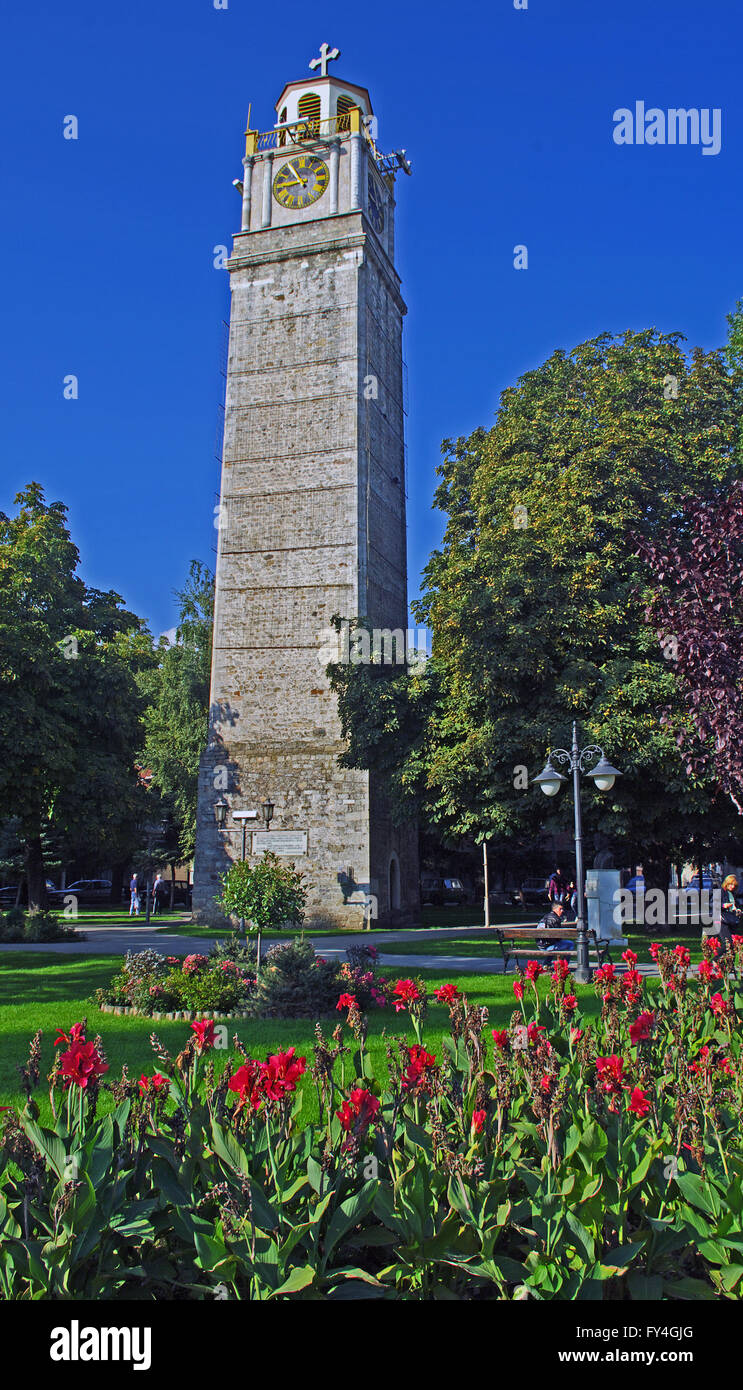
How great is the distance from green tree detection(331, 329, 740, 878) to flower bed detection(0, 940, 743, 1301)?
1415cm

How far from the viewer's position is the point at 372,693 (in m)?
22.0

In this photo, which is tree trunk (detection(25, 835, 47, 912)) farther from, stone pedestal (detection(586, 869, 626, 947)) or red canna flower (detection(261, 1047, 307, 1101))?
red canna flower (detection(261, 1047, 307, 1101))

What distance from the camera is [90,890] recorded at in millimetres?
48688

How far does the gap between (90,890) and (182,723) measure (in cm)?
1707

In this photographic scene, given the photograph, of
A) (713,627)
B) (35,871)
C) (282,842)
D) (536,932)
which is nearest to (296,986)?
(536,932)

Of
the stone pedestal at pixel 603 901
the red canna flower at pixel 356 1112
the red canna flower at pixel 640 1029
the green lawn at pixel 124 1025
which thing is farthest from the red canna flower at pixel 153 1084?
the stone pedestal at pixel 603 901

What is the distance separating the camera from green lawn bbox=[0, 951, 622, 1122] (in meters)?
7.48

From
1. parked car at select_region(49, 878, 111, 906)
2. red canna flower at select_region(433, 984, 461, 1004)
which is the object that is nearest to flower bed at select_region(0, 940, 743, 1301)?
red canna flower at select_region(433, 984, 461, 1004)

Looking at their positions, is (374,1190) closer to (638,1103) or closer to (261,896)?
(638,1103)

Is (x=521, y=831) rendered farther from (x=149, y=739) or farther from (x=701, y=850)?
(x=149, y=739)

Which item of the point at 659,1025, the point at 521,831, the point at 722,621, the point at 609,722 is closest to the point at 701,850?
the point at 521,831

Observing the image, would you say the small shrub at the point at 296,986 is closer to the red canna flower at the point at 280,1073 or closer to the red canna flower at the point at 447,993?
the red canna flower at the point at 447,993

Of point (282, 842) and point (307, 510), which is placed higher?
point (307, 510)
